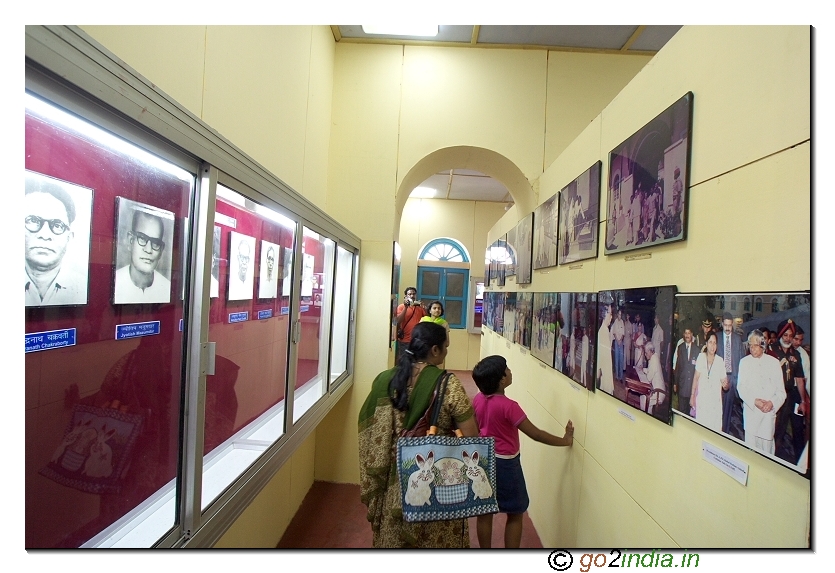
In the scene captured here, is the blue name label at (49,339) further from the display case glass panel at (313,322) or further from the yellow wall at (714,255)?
the yellow wall at (714,255)

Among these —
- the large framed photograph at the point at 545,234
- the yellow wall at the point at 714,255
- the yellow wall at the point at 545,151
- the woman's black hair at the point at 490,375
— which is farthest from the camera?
the large framed photograph at the point at 545,234

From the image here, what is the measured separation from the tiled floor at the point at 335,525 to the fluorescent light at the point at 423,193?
7.51 meters

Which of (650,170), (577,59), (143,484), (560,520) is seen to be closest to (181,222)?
(143,484)

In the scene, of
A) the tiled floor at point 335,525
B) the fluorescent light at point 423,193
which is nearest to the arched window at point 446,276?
the fluorescent light at point 423,193

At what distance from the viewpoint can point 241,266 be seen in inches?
76.9

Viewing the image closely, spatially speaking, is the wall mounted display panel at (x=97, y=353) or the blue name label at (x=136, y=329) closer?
the wall mounted display panel at (x=97, y=353)

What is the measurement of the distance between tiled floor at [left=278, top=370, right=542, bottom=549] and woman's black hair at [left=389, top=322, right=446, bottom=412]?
2020mm

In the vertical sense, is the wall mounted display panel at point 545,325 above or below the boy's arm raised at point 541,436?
above

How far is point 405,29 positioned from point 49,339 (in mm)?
3969

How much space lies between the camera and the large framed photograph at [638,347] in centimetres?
164

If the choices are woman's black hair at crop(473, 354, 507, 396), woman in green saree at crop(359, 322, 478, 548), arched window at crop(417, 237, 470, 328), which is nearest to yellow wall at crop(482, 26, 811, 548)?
woman's black hair at crop(473, 354, 507, 396)

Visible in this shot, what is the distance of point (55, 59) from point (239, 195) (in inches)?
34.7

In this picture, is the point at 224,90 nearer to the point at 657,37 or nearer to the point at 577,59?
the point at 577,59

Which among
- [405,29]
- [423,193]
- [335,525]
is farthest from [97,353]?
[423,193]
